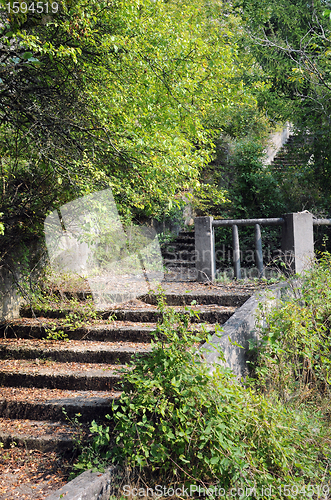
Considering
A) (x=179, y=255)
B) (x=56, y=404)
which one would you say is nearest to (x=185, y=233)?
(x=179, y=255)

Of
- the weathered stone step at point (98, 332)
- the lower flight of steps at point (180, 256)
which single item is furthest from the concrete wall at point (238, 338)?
the lower flight of steps at point (180, 256)

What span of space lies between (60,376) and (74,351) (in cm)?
50

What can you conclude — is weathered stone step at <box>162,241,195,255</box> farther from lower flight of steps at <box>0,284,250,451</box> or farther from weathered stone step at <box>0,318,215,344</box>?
weathered stone step at <box>0,318,215,344</box>

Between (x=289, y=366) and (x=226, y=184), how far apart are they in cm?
866

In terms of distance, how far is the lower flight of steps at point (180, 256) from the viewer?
8938 mm

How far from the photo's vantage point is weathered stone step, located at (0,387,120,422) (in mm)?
3664

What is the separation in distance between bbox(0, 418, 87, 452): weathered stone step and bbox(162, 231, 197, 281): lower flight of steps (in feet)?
16.5

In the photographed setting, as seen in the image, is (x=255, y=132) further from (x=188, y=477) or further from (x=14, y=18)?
(x=188, y=477)

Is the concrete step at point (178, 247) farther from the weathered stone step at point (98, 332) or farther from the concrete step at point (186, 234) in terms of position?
the weathered stone step at point (98, 332)

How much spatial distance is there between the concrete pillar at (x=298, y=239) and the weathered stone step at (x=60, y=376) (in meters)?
3.53

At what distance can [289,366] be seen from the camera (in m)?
4.02

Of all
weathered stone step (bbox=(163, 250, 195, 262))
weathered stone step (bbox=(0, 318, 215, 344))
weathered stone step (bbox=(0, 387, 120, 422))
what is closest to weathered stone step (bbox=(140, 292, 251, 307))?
weathered stone step (bbox=(0, 318, 215, 344))

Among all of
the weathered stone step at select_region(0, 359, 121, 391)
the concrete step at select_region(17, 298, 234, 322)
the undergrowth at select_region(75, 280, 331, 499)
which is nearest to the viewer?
the undergrowth at select_region(75, 280, 331, 499)

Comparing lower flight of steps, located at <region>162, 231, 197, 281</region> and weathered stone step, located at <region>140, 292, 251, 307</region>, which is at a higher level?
lower flight of steps, located at <region>162, 231, 197, 281</region>
